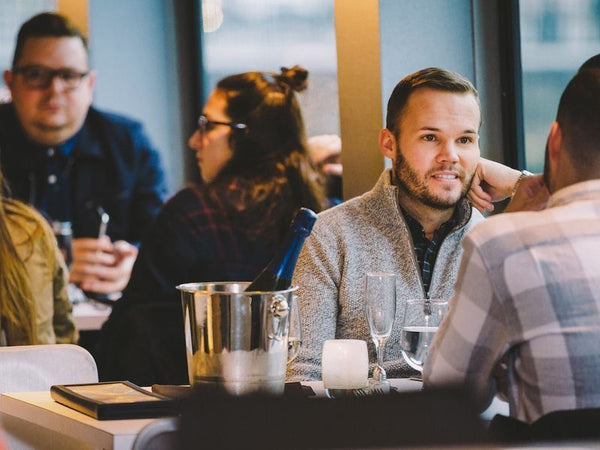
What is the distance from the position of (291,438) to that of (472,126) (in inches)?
76.6

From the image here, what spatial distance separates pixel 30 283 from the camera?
119 inches

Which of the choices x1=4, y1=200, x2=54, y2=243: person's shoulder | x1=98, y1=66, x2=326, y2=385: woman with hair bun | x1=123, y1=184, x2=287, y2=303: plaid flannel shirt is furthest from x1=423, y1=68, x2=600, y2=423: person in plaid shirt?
x1=4, y1=200, x2=54, y2=243: person's shoulder

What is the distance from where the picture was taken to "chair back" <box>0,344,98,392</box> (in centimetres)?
212

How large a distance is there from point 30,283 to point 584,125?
6.33 feet

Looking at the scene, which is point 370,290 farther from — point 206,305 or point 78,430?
point 78,430

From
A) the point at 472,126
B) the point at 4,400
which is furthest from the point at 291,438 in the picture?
the point at 472,126

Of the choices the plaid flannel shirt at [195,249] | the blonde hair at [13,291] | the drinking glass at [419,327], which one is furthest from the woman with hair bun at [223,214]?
the drinking glass at [419,327]

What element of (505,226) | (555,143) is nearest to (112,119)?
(555,143)

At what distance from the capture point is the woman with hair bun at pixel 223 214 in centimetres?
289

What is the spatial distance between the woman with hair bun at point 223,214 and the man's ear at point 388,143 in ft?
1.73

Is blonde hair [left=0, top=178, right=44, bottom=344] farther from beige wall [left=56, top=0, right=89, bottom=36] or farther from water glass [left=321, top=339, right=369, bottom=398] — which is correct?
beige wall [left=56, top=0, right=89, bottom=36]

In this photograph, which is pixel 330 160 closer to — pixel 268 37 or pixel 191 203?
pixel 191 203

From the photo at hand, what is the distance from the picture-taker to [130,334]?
2.86m

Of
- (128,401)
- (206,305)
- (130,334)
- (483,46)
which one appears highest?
(483,46)
